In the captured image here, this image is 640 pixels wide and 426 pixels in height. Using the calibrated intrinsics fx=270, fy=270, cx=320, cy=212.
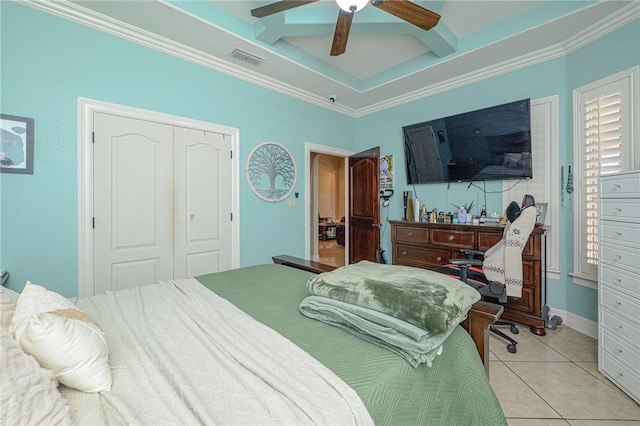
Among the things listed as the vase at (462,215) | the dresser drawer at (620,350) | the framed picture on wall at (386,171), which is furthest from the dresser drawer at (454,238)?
the framed picture on wall at (386,171)

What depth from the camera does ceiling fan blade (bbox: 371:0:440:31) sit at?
184 centimetres

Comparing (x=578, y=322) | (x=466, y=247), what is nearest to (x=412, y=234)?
(x=466, y=247)

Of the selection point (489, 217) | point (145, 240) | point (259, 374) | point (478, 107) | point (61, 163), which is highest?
point (478, 107)

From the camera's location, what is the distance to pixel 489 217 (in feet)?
9.73

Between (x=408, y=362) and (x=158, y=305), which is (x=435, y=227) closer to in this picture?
(x=408, y=362)

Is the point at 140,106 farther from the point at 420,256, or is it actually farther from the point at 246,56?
the point at 420,256

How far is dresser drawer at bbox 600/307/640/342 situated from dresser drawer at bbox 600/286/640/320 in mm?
30

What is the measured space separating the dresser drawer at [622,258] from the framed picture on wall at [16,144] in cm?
407

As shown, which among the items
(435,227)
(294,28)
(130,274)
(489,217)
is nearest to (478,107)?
(489,217)

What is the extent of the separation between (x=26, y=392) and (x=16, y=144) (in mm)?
2208

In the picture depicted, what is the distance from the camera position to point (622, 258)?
5.61ft

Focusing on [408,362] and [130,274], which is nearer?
[408,362]

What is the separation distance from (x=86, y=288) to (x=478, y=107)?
168 inches

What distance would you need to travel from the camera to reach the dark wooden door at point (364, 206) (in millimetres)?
3803
